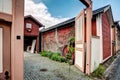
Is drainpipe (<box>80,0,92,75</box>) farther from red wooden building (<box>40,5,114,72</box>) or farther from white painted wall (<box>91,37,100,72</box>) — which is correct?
white painted wall (<box>91,37,100,72</box>)

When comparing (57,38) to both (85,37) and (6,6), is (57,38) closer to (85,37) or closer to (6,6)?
(85,37)

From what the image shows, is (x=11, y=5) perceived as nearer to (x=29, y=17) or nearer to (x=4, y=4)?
(x=4, y=4)

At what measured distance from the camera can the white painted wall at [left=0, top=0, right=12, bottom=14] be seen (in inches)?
81.3

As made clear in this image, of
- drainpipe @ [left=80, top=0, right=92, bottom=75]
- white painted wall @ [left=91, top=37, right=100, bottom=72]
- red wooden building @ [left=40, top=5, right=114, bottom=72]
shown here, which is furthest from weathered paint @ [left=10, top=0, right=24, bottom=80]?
white painted wall @ [left=91, top=37, right=100, bottom=72]

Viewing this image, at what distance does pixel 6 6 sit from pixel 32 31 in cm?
1359

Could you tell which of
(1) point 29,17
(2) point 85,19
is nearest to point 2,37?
(2) point 85,19

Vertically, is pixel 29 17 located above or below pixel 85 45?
above

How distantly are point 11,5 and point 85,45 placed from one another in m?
4.19

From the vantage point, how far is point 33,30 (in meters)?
15.6

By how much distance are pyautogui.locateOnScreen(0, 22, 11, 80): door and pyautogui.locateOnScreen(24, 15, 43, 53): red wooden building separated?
42.4 feet

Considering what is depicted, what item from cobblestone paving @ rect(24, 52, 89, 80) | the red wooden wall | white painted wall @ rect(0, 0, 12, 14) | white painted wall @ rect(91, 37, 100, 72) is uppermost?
the red wooden wall

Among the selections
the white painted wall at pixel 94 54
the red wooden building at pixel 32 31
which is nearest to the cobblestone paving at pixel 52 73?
the white painted wall at pixel 94 54

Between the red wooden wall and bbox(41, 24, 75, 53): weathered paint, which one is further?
the red wooden wall

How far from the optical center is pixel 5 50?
84.9 inches
